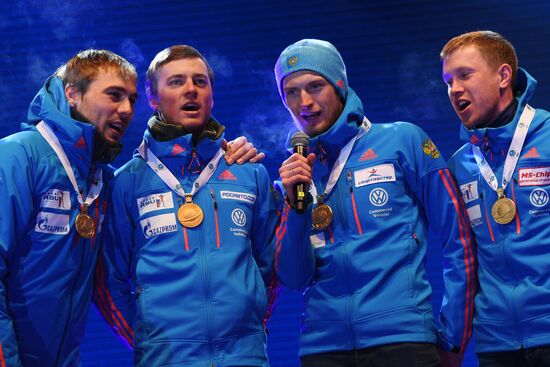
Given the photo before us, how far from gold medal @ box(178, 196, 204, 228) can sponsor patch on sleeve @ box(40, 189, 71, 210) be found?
1.33 ft

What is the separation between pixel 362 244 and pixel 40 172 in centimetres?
118

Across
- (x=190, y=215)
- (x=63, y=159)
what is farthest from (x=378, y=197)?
(x=63, y=159)

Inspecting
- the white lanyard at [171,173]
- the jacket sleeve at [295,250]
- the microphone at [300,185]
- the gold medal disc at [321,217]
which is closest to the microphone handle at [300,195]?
the microphone at [300,185]

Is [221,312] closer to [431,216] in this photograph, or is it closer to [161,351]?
[161,351]

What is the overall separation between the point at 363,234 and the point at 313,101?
552 mm

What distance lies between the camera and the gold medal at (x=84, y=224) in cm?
284

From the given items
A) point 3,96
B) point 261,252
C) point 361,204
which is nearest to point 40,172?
point 261,252

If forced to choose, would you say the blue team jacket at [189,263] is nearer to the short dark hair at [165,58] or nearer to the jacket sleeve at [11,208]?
the short dark hair at [165,58]

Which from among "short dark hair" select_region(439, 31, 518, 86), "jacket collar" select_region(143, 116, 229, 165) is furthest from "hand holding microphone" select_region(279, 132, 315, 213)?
"short dark hair" select_region(439, 31, 518, 86)

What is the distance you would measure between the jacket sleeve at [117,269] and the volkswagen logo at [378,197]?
919 millimetres

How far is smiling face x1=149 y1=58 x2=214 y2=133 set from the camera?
3068mm

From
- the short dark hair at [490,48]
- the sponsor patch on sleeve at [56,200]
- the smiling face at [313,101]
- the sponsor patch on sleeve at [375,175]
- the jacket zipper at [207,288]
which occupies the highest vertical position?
the short dark hair at [490,48]

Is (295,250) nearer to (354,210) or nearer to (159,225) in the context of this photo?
(354,210)

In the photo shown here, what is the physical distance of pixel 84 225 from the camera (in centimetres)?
286
